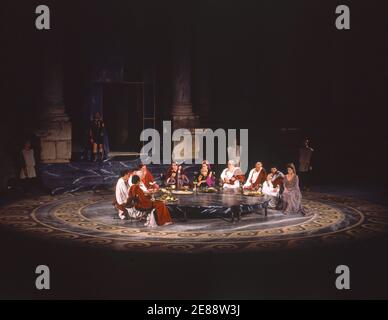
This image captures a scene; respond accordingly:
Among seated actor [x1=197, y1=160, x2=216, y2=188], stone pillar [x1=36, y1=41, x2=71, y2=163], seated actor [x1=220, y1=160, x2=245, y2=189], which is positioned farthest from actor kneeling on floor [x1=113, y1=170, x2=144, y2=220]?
stone pillar [x1=36, y1=41, x2=71, y2=163]

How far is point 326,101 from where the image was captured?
56.7ft

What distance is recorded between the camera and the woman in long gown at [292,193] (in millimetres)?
11141

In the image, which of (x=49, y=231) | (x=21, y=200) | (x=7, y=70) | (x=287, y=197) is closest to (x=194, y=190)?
(x=287, y=197)

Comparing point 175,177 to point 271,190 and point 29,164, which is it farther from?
point 29,164

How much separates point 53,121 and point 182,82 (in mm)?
4011

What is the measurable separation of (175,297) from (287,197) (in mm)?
5323

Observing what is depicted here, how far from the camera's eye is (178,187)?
11.9 meters

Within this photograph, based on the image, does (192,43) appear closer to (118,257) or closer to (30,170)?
(30,170)

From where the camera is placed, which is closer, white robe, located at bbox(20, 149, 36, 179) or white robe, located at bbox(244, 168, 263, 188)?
white robe, located at bbox(244, 168, 263, 188)

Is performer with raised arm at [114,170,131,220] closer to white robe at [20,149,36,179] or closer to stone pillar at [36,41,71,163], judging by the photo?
white robe at [20,149,36,179]

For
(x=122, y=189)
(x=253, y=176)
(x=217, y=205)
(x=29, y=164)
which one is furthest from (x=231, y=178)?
(x=29, y=164)

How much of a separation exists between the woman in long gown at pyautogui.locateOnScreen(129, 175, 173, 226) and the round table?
0.18 metres

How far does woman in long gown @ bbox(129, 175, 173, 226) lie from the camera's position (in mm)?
10047

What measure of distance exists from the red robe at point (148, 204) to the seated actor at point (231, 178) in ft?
8.30
